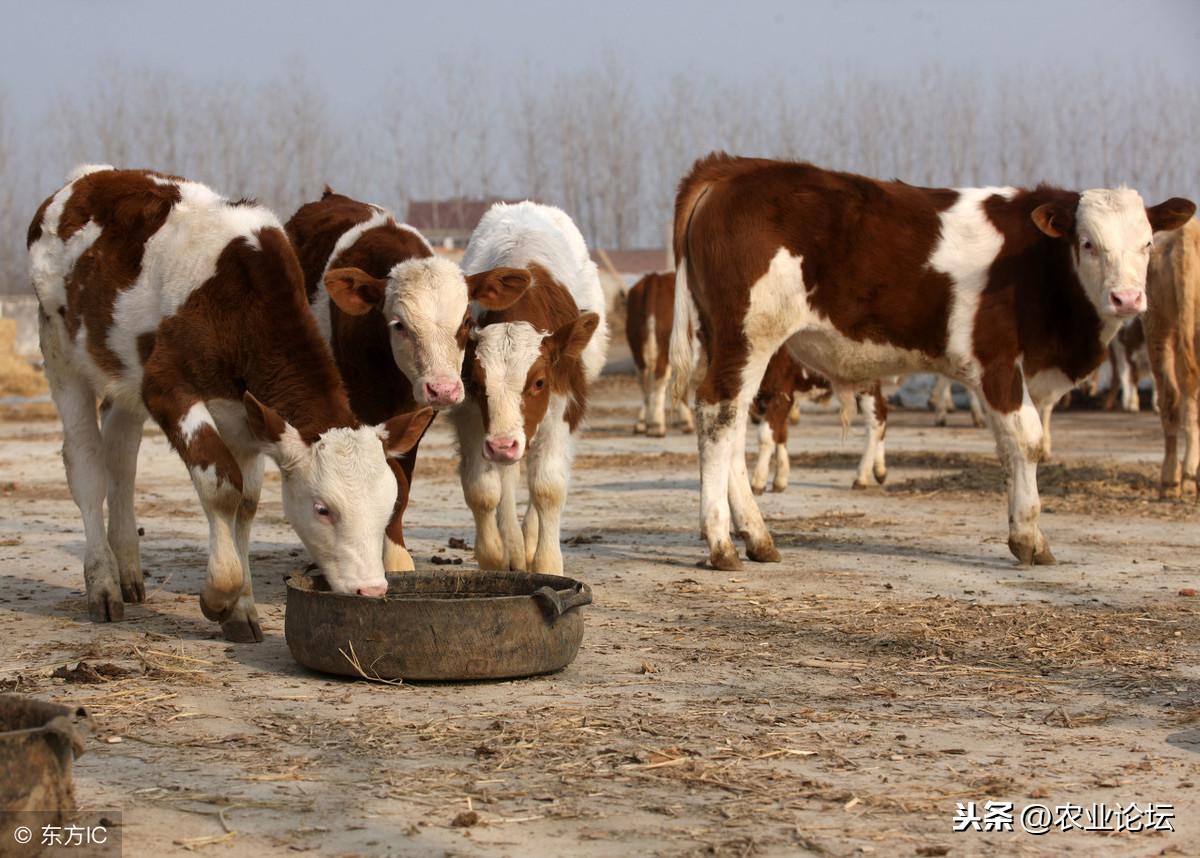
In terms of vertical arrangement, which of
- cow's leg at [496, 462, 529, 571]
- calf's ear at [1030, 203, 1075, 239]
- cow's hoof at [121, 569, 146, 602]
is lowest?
cow's hoof at [121, 569, 146, 602]

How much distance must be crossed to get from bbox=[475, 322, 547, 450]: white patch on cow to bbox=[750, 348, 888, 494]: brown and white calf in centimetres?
562

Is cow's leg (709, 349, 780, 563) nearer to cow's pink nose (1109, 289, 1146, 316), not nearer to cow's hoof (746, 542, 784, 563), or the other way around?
cow's hoof (746, 542, 784, 563)

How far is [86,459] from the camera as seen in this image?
7.59 metres

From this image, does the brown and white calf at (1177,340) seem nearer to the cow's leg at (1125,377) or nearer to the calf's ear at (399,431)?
the calf's ear at (399,431)

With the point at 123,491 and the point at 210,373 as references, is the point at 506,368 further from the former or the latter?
the point at 123,491

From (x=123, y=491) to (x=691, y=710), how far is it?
3967mm

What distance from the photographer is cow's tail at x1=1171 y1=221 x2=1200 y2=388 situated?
12430 millimetres

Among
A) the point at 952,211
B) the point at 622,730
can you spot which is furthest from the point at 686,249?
the point at 622,730

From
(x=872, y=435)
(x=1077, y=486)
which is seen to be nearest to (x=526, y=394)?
(x=872, y=435)

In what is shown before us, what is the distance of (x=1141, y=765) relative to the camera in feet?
15.0

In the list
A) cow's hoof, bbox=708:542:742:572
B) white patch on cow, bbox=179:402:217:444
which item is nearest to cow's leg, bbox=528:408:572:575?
cow's hoof, bbox=708:542:742:572

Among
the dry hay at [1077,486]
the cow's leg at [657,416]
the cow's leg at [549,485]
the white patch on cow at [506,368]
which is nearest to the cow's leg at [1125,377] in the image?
the cow's leg at [657,416]

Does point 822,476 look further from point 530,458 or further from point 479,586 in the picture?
point 479,586

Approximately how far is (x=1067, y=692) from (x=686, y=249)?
180 inches
